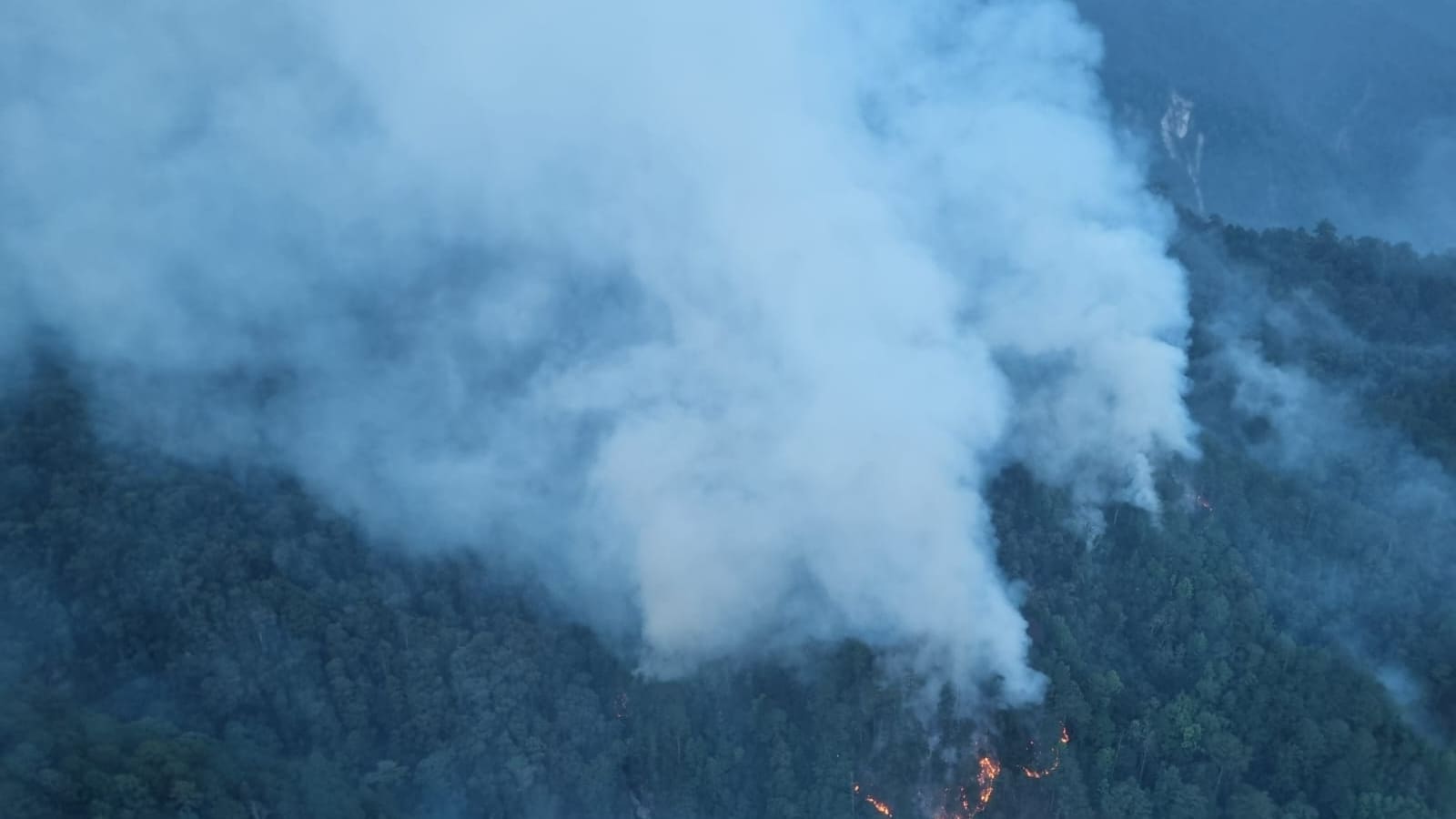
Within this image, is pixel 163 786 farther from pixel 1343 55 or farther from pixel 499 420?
pixel 1343 55

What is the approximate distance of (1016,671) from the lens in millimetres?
23766

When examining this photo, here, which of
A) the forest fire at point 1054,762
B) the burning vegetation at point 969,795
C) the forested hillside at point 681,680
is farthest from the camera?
the burning vegetation at point 969,795

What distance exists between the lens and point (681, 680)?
25.0 meters

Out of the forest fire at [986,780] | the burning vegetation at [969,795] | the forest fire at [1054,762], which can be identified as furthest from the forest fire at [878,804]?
the forest fire at [1054,762]

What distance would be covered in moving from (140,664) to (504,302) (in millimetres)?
12210

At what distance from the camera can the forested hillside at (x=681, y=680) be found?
73.6 ft

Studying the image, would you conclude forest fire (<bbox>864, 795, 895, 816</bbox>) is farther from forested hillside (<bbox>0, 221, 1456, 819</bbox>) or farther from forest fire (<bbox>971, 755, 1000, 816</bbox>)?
forest fire (<bbox>971, 755, 1000, 816</bbox>)

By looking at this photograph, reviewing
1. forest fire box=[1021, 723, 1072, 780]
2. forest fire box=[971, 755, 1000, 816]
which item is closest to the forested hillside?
forest fire box=[1021, 723, 1072, 780]

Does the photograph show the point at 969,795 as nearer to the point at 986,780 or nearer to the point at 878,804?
the point at 986,780

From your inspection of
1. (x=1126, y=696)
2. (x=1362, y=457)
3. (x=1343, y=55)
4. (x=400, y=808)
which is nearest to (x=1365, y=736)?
(x=1126, y=696)

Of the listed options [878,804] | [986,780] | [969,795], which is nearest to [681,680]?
[878,804]

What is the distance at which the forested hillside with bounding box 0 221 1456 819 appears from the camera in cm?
2242

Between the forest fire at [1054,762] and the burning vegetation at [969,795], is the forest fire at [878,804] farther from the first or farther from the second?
the forest fire at [1054,762]

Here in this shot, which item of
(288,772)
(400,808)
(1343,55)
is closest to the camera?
(288,772)
